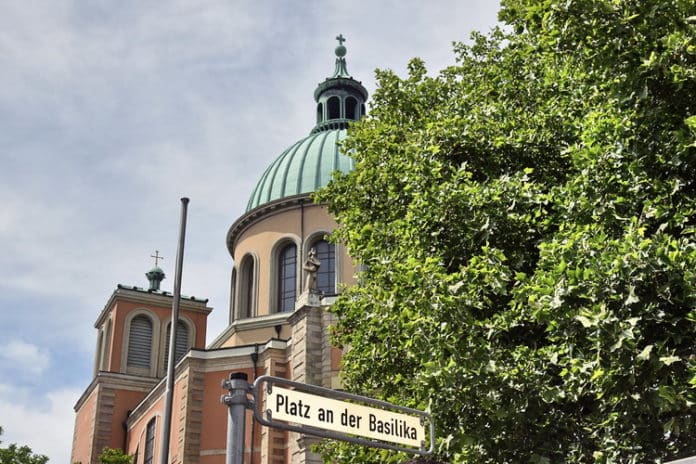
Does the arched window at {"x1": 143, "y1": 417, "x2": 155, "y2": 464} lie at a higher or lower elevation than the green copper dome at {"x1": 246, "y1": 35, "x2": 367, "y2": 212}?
lower

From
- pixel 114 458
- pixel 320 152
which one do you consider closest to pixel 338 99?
pixel 320 152

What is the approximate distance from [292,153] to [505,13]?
25.0 meters

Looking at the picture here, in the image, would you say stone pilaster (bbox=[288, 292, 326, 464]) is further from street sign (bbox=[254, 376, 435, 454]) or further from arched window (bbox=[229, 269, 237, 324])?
street sign (bbox=[254, 376, 435, 454])

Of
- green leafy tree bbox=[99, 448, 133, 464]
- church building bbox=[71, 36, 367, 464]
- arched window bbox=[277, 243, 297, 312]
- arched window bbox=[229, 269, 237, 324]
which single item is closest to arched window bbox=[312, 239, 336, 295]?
church building bbox=[71, 36, 367, 464]

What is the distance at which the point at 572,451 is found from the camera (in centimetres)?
1078

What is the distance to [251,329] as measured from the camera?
33.5m

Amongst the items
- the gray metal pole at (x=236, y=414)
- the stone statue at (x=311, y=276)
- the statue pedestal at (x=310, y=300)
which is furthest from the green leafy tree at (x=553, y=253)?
the stone statue at (x=311, y=276)

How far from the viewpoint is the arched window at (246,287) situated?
116 ft

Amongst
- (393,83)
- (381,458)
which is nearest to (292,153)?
(393,83)

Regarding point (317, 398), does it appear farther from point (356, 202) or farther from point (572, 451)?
point (356, 202)

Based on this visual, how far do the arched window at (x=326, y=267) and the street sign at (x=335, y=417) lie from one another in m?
25.1

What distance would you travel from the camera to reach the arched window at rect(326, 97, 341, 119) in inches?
1596

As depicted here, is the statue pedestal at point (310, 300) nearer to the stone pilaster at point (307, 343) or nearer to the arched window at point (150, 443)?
the stone pilaster at point (307, 343)

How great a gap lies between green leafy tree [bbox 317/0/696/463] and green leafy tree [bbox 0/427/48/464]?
20.8m
